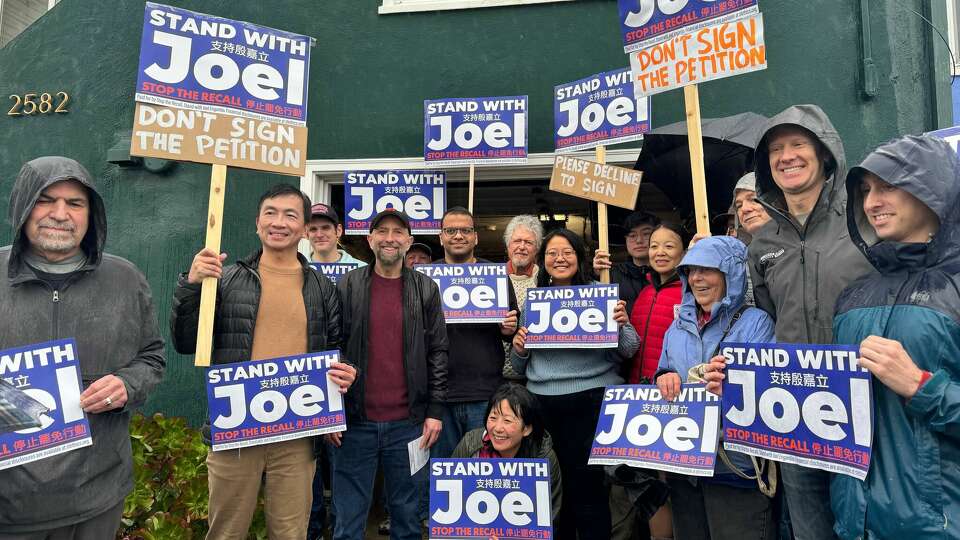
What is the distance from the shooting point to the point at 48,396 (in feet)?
8.21

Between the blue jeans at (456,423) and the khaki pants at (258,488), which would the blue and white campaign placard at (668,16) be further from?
the khaki pants at (258,488)

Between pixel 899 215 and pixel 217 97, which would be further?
pixel 217 97

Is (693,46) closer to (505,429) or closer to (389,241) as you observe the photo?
(389,241)

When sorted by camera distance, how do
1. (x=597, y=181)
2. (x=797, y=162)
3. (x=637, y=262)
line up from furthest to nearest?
(x=637, y=262), (x=597, y=181), (x=797, y=162)

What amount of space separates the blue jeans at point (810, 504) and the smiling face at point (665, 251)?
1.67 metres

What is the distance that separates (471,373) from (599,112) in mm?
2352

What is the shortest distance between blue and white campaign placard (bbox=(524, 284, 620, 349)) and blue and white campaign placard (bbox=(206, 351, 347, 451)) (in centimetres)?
128

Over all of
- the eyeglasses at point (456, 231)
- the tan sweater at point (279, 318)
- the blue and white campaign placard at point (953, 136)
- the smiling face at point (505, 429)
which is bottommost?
the smiling face at point (505, 429)

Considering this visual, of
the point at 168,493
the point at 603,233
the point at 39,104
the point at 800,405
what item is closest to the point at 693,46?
the point at 603,233

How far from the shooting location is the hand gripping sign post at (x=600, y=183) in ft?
15.5

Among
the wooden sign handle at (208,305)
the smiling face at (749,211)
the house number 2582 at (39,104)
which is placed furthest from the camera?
the house number 2582 at (39,104)

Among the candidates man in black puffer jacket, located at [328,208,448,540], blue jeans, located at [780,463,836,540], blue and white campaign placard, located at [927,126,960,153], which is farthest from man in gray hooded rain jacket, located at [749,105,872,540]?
man in black puffer jacket, located at [328,208,448,540]

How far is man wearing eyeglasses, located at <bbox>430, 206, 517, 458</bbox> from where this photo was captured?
14.0 feet

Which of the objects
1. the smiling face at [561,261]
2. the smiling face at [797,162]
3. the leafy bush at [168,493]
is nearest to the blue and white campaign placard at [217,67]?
the smiling face at [561,261]
